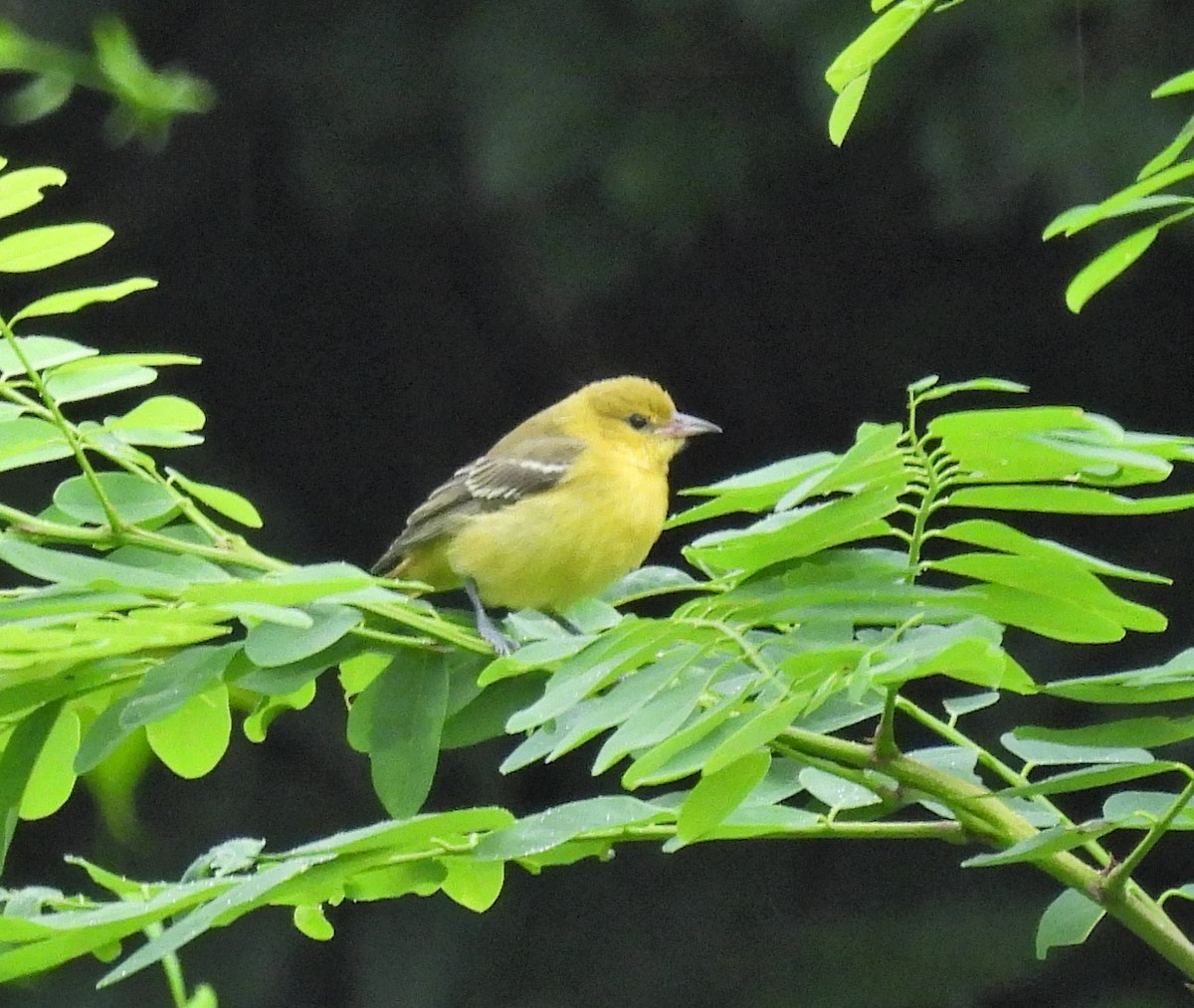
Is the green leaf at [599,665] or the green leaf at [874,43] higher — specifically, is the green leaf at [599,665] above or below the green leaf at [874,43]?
below

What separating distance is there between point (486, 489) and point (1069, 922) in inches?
73.3

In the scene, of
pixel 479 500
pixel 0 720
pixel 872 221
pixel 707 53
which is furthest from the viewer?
pixel 872 221

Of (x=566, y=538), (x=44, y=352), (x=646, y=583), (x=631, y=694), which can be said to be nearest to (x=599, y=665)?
(x=631, y=694)

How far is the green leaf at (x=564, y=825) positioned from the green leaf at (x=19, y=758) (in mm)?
426

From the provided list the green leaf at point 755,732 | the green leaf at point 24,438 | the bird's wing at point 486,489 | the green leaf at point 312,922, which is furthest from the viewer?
the bird's wing at point 486,489

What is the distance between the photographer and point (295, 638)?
157 centimetres

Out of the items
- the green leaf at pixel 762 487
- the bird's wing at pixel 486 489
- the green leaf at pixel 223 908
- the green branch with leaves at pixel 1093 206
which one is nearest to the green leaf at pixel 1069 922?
the green leaf at pixel 762 487

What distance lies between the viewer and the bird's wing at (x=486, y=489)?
10.8 ft

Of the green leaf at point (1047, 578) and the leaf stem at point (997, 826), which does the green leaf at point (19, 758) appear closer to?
the leaf stem at point (997, 826)

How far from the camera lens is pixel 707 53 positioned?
16.5ft

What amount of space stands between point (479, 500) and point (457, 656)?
158cm

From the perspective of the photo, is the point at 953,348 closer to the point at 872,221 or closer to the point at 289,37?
the point at 872,221

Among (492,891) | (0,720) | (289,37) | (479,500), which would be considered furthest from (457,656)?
(289,37)

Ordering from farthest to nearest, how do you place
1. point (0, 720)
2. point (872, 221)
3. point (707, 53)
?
point (872, 221) → point (707, 53) → point (0, 720)
